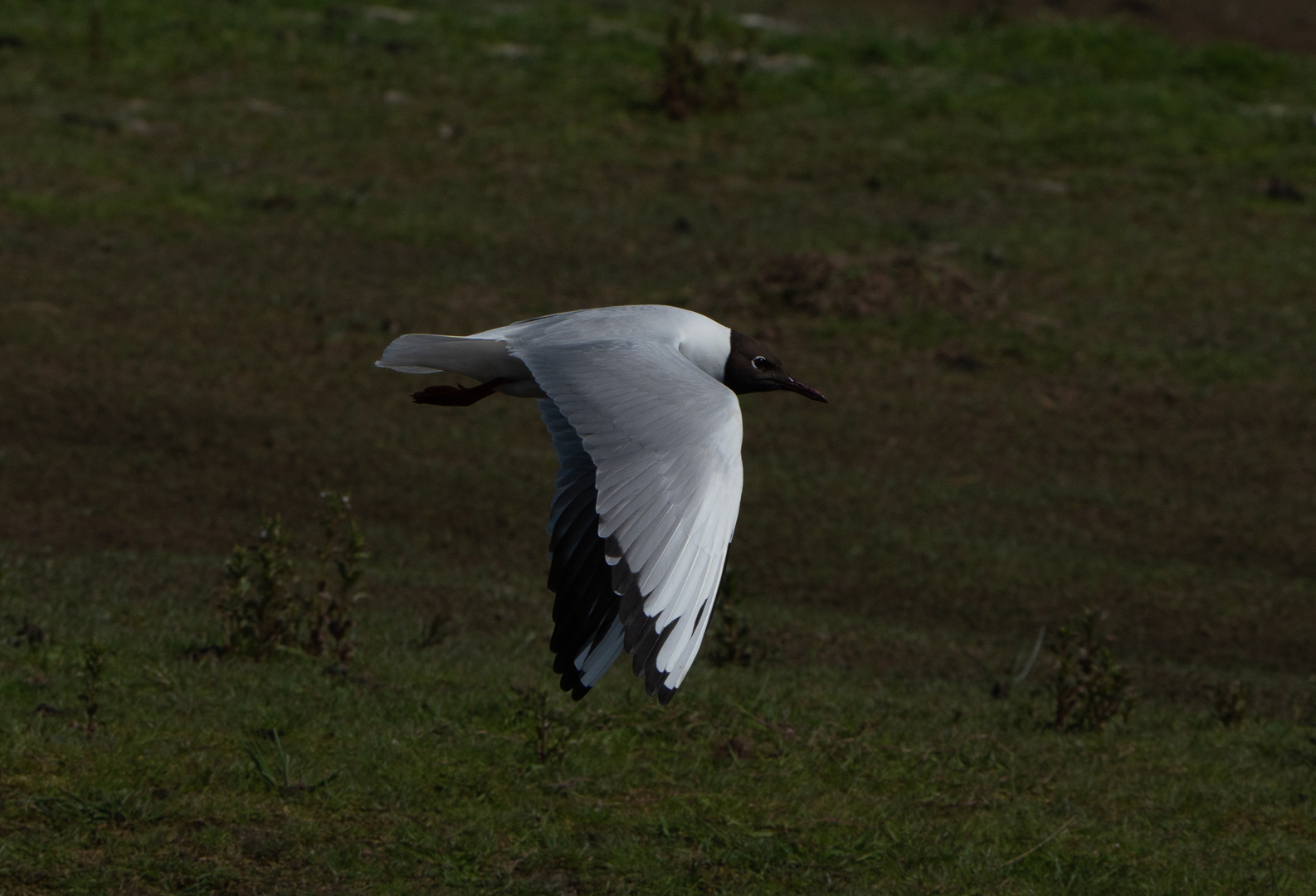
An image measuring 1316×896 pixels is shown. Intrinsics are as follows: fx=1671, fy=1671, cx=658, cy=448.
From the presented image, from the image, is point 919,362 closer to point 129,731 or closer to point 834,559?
point 834,559

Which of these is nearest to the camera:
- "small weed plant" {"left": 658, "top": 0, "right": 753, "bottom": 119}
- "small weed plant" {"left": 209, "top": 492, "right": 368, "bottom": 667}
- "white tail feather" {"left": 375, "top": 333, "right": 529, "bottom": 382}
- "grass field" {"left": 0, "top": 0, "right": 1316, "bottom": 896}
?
"white tail feather" {"left": 375, "top": 333, "right": 529, "bottom": 382}

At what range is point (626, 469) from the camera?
3.74m

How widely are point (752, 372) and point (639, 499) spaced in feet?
4.20

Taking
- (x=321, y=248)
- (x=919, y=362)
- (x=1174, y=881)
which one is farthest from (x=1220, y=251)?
(x=1174, y=881)

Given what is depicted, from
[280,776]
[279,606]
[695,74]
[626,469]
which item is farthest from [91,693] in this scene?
[695,74]

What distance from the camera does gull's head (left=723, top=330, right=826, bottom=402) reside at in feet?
15.9

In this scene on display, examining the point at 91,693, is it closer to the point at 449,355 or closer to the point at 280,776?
the point at 280,776

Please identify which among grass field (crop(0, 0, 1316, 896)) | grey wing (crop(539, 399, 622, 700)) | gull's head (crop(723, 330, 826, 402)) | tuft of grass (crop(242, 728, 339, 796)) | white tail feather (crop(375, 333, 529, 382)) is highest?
white tail feather (crop(375, 333, 529, 382))

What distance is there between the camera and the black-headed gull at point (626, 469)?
137 inches

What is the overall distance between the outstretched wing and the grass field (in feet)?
3.64

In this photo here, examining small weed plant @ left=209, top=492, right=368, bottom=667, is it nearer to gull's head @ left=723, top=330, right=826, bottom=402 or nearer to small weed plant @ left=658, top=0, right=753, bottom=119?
gull's head @ left=723, top=330, right=826, bottom=402

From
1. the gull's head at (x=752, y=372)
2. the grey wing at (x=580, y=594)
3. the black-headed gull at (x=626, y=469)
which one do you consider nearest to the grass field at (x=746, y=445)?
the grey wing at (x=580, y=594)

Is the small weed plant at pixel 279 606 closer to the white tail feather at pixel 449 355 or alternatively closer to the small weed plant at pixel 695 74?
the white tail feather at pixel 449 355

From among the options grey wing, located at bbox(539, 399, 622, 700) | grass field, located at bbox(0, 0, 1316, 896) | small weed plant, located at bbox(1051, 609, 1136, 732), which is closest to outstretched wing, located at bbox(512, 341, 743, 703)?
grey wing, located at bbox(539, 399, 622, 700)
